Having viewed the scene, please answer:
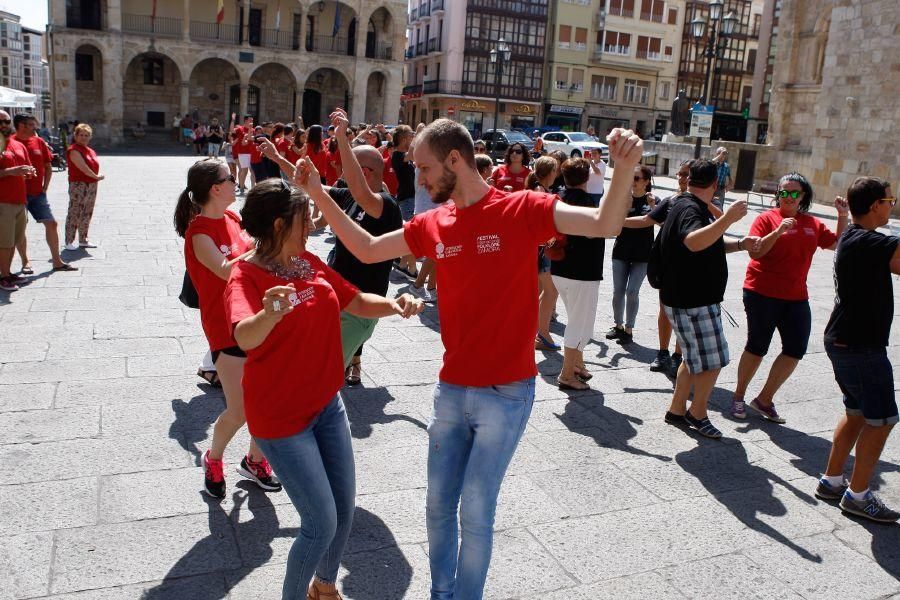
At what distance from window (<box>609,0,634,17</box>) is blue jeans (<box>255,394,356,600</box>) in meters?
57.4

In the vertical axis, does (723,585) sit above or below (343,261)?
below

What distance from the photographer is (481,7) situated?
53.2 meters

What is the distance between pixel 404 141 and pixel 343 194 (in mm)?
4501

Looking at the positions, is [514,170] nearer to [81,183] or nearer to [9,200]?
[9,200]

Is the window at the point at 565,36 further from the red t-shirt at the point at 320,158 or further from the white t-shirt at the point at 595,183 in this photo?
the white t-shirt at the point at 595,183

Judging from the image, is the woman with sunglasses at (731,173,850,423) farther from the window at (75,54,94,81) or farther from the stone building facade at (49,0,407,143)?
the window at (75,54,94,81)

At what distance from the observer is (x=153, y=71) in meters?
41.0

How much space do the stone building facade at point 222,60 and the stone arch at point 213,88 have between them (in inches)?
2.2

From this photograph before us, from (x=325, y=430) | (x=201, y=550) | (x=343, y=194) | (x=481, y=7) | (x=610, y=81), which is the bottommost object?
(x=201, y=550)

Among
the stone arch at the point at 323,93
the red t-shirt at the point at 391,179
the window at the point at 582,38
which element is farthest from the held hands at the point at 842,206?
the window at the point at 582,38

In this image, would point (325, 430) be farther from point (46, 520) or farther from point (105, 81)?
point (105, 81)

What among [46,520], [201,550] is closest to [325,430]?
[201,550]

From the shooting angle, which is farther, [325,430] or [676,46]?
[676,46]

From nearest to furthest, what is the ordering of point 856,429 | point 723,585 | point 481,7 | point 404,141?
point 723,585 → point 856,429 → point 404,141 → point 481,7
